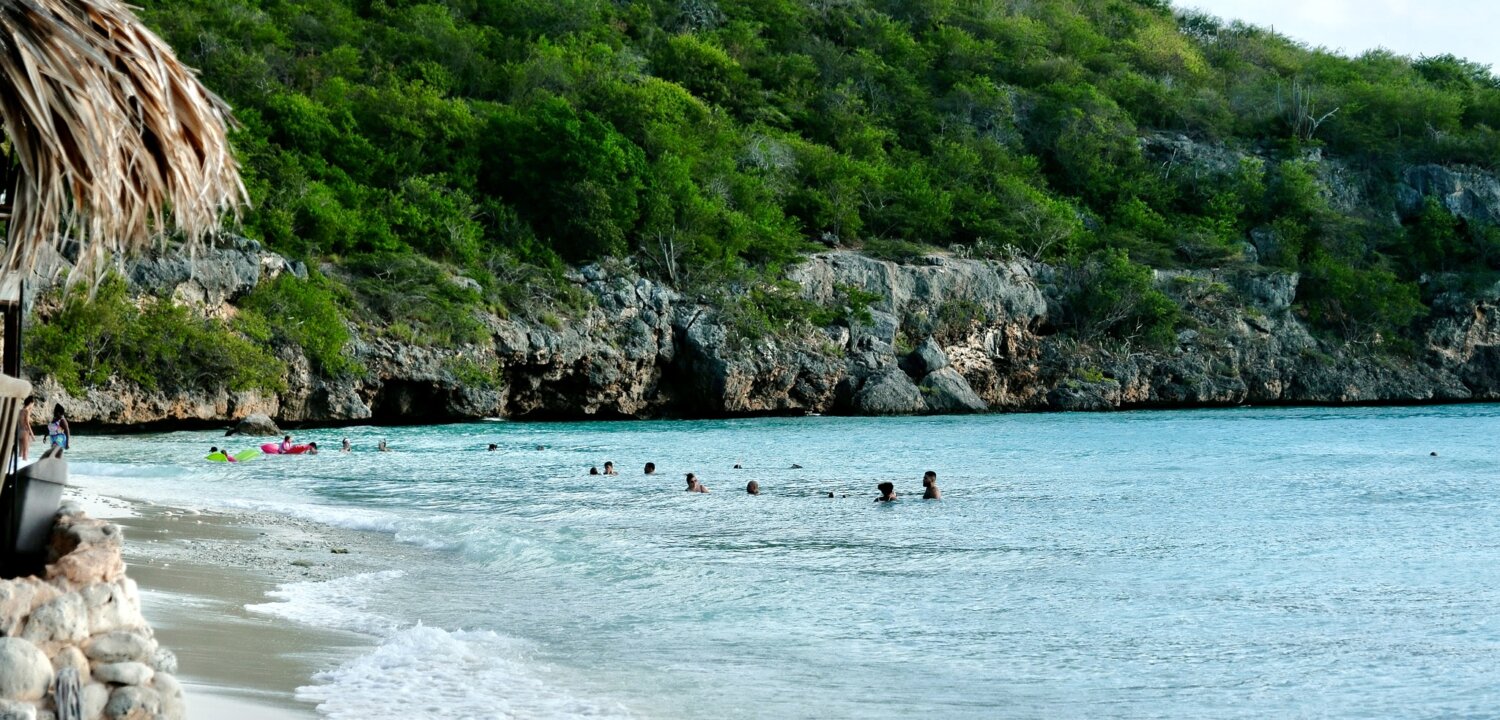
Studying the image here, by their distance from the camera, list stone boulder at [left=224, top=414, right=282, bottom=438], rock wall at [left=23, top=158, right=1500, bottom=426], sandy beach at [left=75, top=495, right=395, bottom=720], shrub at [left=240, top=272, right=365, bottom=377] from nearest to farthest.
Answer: sandy beach at [left=75, top=495, right=395, bottom=720] < stone boulder at [left=224, top=414, right=282, bottom=438] < shrub at [left=240, top=272, right=365, bottom=377] < rock wall at [left=23, top=158, right=1500, bottom=426]

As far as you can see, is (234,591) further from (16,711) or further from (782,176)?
(782,176)

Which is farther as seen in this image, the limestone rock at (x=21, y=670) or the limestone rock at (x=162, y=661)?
the limestone rock at (x=162, y=661)

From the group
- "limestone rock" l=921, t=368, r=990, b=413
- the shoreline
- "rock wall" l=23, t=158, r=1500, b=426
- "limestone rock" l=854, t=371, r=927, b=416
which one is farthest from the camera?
"limestone rock" l=921, t=368, r=990, b=413

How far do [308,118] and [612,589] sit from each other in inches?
1669

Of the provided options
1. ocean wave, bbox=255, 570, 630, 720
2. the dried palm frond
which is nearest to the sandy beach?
ocean wave, bbox=255, 570, 630, 720

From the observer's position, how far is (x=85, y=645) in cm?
507

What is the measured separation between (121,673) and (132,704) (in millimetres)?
129

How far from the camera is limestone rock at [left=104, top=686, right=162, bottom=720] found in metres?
5.02

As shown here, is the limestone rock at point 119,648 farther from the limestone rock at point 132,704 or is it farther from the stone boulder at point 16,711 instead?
the stone boulder at point 16,711

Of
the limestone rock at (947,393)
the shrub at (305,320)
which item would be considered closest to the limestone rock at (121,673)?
the shrub at (305,320)

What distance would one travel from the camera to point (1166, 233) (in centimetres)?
6303

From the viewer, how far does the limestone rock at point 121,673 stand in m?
5.05

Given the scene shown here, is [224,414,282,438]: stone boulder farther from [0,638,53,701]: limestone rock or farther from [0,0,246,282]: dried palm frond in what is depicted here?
[0,638,53,701]: limestone rock

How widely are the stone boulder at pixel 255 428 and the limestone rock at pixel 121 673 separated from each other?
30.4m
